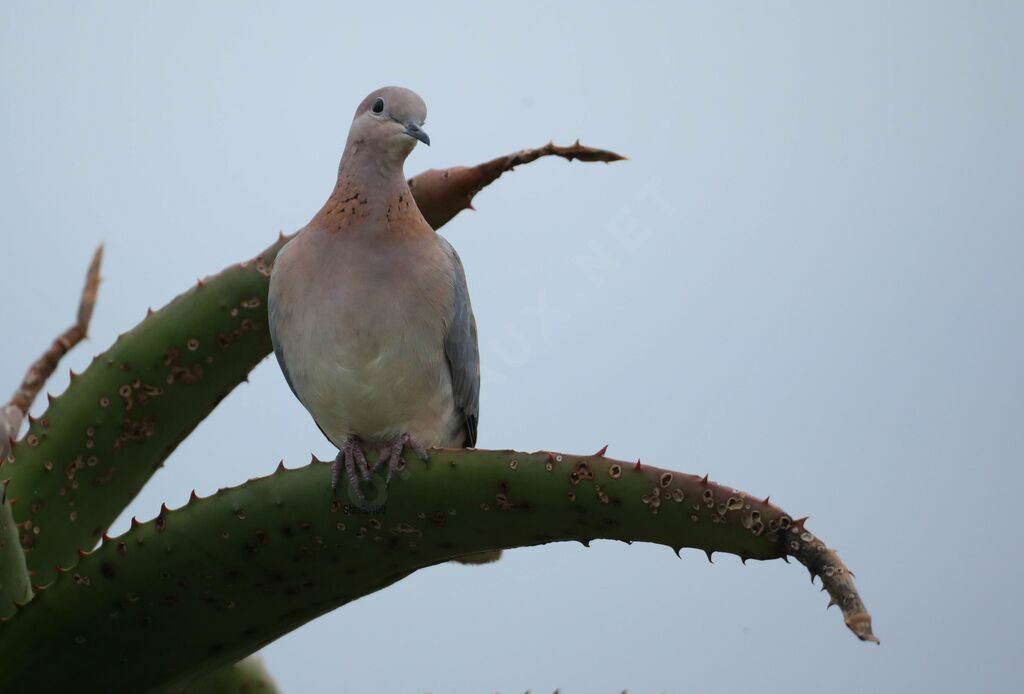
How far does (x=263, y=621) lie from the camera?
2012 millimetres

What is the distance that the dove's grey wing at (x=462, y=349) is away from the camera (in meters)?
2.71

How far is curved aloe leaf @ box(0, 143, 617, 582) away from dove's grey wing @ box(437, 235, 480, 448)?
345 millimetres

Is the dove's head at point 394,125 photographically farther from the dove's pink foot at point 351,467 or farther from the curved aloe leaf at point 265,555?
the curved aloe leaf at point 265,555

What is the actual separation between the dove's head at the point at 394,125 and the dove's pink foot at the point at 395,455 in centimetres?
81

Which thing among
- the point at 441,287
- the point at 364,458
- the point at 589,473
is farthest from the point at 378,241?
the point at 589,473

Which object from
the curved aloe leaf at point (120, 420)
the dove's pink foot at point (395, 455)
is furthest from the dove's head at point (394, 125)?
the dove's pink foot at point (395, 455)

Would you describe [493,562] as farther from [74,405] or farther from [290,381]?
[74,405]

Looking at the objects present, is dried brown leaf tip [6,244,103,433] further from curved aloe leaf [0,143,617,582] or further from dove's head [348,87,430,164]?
dove's head [348,87,430,164]

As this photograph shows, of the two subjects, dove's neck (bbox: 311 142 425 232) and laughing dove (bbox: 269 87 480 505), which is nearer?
laughing dove (bbox: 269 87 480 505)

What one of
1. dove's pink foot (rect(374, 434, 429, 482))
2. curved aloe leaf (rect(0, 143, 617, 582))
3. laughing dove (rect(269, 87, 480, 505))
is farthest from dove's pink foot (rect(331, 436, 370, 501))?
curved aloe leaf (rect(0, 143, 617, 582))

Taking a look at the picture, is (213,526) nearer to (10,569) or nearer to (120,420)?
(10,569)

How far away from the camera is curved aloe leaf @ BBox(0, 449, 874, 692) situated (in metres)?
1.72

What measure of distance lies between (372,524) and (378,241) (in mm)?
928

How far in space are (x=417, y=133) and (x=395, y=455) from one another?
0.93 m
